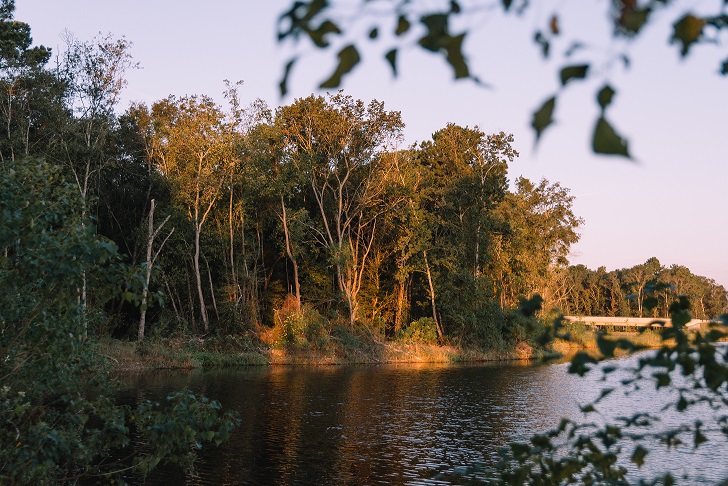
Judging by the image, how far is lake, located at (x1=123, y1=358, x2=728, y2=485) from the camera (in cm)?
1655

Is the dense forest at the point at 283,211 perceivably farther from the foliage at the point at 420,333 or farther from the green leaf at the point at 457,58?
the green leaf at the point at 457,58

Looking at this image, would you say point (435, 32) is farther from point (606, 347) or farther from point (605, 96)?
point (606, 347)

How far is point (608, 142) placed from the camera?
1.58 meters

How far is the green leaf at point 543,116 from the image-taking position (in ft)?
5.92

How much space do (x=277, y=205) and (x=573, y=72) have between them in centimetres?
4569

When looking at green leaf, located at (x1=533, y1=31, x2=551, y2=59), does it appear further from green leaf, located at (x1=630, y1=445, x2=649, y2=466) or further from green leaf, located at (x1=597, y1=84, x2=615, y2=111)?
green leaf, located at (x1=630, y1=445, x2=649, y2=466)

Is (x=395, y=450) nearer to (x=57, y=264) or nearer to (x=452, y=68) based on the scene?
(x=57, y=264)

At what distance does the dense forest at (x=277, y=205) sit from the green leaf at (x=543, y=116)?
35076 millimetres

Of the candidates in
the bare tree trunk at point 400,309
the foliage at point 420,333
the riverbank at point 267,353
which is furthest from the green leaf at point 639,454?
the bare tree trunk at point 400,309

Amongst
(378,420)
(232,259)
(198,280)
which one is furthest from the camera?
(232,259)

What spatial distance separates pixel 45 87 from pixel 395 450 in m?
26.1

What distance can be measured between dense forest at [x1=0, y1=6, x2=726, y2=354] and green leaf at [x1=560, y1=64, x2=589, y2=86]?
3505 centimetres

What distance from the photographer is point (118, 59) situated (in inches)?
1459

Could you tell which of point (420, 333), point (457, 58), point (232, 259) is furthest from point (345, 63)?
point (420, 333)
